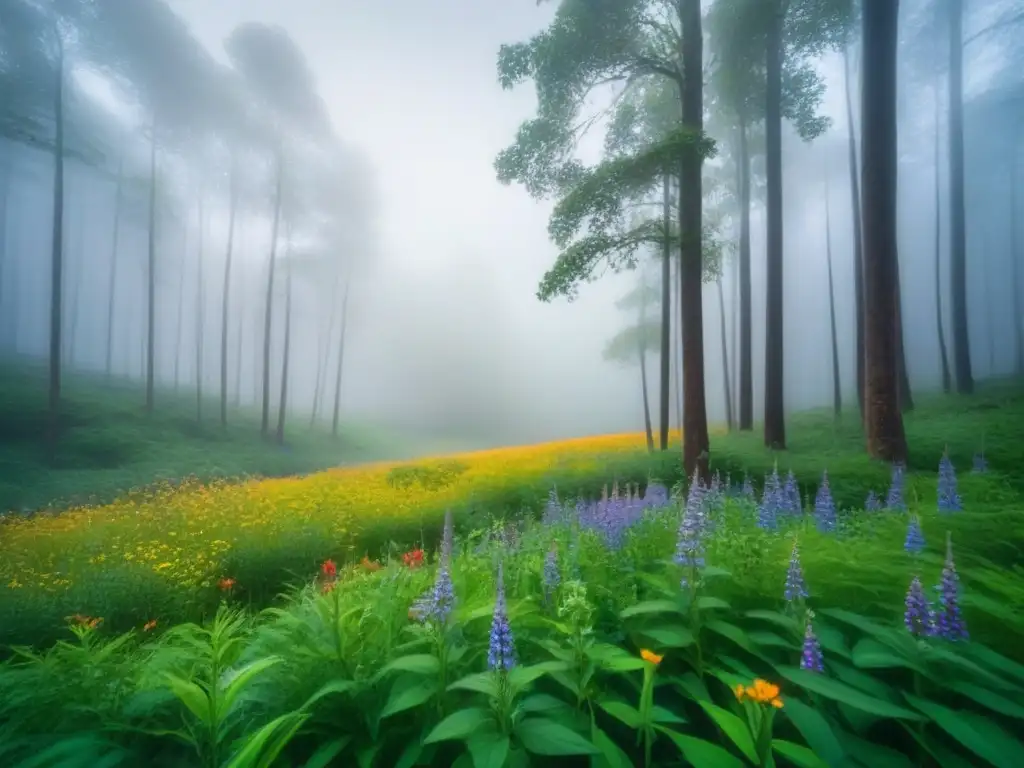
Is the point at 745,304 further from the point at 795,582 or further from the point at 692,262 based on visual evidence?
the point at 795,582

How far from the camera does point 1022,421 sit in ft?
16.2

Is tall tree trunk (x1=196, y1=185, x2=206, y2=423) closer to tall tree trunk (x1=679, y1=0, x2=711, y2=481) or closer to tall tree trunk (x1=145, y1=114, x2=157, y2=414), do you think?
tall tree trunk (x1=145, y1=114, x2=157, y2=414)

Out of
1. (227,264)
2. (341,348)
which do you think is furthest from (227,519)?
(341,348)

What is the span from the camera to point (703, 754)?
988mm

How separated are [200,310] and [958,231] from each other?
18.3 meters

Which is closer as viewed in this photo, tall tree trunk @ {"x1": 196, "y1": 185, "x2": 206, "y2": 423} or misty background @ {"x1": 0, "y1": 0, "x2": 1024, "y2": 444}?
misty background @ {"x1": 0, "y1": 0, "x2": 1024, "y2": 444}

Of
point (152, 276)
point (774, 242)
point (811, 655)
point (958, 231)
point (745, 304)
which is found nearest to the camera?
point (811, 655)

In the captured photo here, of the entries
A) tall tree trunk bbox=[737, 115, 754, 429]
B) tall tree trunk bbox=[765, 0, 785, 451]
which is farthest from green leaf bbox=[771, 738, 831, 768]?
tall tree trunk bbox=[737, 115, 754, 429]

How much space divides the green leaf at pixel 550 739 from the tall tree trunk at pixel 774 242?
21.9 feet

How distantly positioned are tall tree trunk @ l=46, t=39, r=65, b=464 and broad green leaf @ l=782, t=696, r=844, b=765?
690 centimetres

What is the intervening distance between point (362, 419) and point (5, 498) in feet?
34.6

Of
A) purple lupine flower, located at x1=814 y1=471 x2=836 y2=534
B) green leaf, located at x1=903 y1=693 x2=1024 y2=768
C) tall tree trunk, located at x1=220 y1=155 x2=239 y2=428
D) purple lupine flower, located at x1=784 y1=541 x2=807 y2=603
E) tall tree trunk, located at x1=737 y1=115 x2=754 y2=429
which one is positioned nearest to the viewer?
green leaf, located at x1=903 y1=693 x2=1024 y2=768

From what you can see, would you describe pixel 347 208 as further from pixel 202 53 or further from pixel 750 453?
pixel 750 453

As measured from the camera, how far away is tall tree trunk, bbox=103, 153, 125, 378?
654cm
